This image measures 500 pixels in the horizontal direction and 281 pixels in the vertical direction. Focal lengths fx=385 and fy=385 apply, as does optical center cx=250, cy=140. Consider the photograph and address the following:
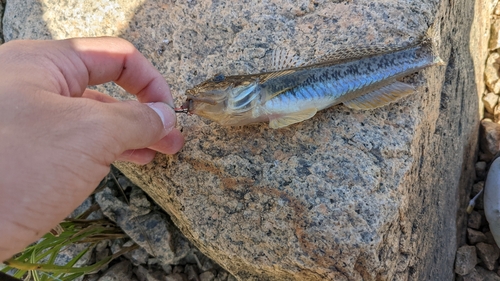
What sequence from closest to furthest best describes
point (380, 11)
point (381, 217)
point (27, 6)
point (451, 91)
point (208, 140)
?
point (381, 217)
point (208, 140)
point (380, 11)
point (451, 91)
point (27, 6)

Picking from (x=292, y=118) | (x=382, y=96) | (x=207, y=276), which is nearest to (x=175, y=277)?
(x=207, y=276)

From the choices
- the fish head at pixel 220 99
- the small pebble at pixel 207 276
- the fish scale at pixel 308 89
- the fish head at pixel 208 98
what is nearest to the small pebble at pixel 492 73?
the fish scale at pixel 308 89

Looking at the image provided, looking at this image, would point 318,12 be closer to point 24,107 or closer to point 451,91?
point 451,91

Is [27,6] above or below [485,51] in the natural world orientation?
below

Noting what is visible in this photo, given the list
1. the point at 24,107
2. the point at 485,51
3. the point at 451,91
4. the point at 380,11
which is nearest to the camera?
the point at 24,107

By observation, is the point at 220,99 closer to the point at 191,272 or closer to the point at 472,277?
the point at 191,272

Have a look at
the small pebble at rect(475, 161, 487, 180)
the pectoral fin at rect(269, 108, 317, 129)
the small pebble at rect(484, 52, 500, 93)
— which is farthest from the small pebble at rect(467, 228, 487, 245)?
the pectoral fin at rect(269, 108, 317, 129)

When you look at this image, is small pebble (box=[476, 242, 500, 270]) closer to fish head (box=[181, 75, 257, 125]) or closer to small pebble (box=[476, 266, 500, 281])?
small pebble (box=[476, 266, 500, 281])

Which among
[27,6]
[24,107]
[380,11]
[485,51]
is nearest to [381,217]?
[380,11]
